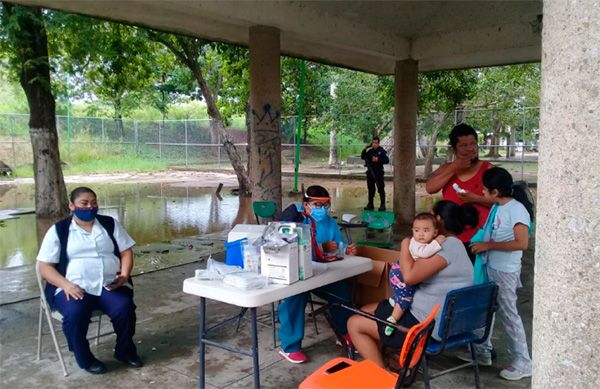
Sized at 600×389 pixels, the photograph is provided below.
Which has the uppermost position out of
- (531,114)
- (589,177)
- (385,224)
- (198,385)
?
(531,114)

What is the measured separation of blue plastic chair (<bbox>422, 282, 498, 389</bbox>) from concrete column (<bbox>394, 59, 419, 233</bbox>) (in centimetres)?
641

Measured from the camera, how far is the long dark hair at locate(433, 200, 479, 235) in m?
3.30

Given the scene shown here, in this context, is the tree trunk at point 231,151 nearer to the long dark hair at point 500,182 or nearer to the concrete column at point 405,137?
the concrete column at point 405,137

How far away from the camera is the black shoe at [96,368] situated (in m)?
3.73

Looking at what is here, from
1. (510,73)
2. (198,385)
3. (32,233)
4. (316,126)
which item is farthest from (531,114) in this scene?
(198,385)

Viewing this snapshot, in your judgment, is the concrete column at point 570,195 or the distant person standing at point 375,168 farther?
the distant person standing at point 375,168

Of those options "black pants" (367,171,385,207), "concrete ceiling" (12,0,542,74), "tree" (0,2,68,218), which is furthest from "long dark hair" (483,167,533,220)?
"tree" (0,2,68,218)

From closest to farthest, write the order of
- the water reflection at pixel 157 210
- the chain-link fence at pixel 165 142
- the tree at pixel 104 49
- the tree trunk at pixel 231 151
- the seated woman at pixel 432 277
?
the seated woman at pixel 432 277 < the water reflection at pixel 157 210 < the tree at pixel 104 49 < the tree trunk at pixel 231 151 < the chain-link fence at pixel 165 142

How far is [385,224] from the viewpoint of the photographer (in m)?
6.09

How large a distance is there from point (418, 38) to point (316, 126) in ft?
46.4

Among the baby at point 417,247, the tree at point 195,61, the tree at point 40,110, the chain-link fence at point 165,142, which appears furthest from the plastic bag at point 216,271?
the chain-link fence at point 165,142

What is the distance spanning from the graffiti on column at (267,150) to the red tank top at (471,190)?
11.8 feet

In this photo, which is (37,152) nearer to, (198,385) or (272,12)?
(272,12)

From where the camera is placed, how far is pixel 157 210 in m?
12.1
